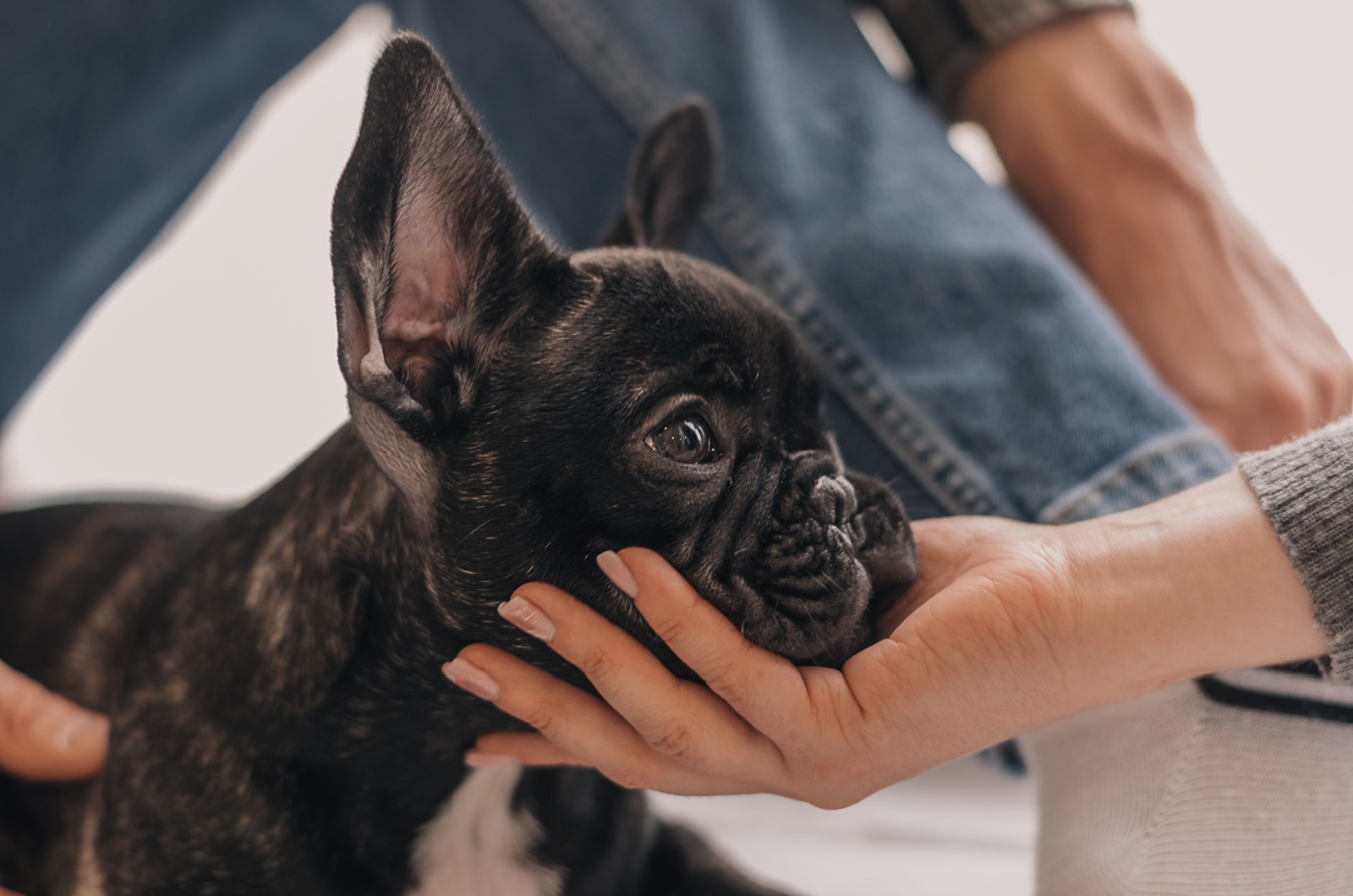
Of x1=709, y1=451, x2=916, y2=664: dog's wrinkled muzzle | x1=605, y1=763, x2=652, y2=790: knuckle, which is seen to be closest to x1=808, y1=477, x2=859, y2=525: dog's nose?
x1=709, y1=451, x2=916, y2=664: dog's wrinkled muzzle

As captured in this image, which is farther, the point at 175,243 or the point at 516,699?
the point at 175,243

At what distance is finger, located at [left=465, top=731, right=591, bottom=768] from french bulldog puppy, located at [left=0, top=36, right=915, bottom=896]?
3 cm

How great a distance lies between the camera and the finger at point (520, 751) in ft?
4.80

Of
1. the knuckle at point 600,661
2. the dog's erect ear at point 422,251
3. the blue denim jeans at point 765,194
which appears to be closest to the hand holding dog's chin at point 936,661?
the knuckle at point 600,661

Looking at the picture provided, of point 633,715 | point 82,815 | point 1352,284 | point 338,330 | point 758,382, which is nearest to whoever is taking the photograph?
point 338,330

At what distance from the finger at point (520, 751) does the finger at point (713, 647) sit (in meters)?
0.28

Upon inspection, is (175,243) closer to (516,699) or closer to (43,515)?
(43,515)

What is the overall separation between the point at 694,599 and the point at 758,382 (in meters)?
0.30

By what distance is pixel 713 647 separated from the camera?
1.25 metres

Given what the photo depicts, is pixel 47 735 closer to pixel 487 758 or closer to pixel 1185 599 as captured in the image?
pixel 487 758

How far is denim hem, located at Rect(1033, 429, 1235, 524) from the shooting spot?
172 centimetres

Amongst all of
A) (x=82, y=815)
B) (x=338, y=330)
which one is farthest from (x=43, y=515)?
(x=338, y=330)

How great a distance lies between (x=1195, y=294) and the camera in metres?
2.22

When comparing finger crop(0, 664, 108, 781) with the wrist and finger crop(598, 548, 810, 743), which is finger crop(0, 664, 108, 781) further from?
the wrist
